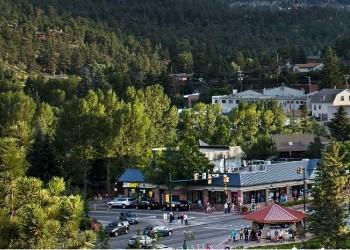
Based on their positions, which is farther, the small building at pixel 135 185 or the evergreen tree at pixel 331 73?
the evergreen tree at pixel 331 73

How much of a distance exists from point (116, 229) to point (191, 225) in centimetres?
513

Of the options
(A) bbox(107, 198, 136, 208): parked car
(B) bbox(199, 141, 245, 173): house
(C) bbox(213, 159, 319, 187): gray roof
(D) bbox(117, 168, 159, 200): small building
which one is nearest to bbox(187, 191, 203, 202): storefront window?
(C) bbox(213, 159, 319, 187): gray roof

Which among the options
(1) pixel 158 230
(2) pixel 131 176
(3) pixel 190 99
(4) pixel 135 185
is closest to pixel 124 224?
(1) pixel 158 230

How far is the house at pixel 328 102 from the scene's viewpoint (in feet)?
301

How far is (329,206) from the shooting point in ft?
131

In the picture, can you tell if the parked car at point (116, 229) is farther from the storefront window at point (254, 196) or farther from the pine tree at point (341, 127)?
the pine tree at point (341, 127)

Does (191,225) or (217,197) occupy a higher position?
(217,197)

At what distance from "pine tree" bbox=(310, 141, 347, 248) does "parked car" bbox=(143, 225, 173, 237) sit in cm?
968

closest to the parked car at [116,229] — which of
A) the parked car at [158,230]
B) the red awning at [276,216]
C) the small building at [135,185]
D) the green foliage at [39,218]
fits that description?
the parked car at [158,230]

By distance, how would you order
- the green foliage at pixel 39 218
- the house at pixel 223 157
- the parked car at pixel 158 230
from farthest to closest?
the house at pixel 223 157, the parked car at pixel 158 230, the green foliage at pixel 39 218

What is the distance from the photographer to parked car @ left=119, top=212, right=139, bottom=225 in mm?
52294

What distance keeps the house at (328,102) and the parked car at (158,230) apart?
46.7m

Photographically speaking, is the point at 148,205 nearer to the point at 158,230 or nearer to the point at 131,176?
the point at 131,176

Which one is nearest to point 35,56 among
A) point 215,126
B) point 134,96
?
point 134,96
